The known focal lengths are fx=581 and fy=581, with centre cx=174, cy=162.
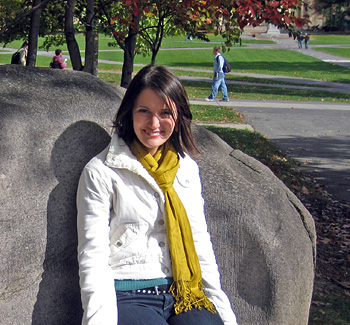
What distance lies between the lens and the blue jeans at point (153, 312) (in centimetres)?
258

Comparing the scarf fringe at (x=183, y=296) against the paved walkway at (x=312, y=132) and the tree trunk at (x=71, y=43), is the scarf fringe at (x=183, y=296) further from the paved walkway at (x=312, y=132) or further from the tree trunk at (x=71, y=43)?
the paved walkway at (x=312, y=132)

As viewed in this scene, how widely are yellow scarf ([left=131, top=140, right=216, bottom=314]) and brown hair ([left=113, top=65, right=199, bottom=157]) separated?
12 centimetres

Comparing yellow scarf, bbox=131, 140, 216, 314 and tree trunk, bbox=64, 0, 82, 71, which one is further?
tree trunk, bbox=64, 0, 82, 71

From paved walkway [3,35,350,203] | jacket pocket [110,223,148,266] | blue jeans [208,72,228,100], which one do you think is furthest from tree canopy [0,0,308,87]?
blue jeans [208,72,228,100]

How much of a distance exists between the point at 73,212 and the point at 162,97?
0.72 meters

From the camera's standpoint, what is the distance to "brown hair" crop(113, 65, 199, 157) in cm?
287

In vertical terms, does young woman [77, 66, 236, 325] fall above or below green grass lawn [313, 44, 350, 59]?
below

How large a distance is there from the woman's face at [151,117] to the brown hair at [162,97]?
0.03 metres

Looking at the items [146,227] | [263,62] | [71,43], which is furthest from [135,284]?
[263,62]

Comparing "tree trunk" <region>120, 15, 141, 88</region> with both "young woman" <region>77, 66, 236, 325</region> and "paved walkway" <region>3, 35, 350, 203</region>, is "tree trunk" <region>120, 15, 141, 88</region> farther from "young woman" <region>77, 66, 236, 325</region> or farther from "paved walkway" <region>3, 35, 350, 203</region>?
"young woman" <region>77, 66, 236, 325</region>

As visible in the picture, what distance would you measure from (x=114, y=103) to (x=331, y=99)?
1703 cm

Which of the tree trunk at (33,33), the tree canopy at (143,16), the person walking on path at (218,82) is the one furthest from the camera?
the person walking on path at (218,82)

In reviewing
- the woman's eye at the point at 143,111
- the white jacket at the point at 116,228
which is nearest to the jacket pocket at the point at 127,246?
the white jacket at the point at 116,228

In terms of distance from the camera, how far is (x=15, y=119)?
9.84 feet
